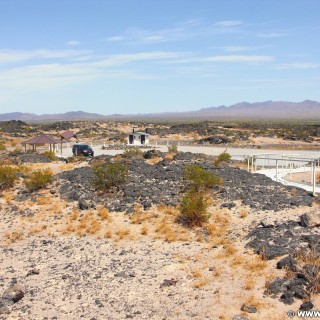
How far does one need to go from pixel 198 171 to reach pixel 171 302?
10.9 meters

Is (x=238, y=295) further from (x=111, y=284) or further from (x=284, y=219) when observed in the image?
(x=284, y=219)

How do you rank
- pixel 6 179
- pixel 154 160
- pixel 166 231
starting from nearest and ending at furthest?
pixel 166 231
pixel 6 179
pixel 154 160

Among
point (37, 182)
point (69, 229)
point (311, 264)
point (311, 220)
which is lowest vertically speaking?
point (69, 229)

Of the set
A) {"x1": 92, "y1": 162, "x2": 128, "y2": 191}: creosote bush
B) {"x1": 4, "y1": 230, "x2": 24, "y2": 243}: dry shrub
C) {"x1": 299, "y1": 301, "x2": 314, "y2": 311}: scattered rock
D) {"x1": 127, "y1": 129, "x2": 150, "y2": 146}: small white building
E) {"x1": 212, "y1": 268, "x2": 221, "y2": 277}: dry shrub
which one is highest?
{"x1": 127, "y1": 129, "x2": 150, "y2": 146}: small white building

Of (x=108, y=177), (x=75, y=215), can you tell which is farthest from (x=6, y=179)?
(x=75, y=215)

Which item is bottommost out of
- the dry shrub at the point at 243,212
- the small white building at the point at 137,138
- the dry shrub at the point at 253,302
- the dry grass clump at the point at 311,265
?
the dry shrub at the point at 253,302

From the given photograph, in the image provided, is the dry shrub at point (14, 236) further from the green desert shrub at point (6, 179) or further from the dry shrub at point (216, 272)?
the dry shrub at point (216, 272)

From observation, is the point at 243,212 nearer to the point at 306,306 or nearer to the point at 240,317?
the point at 306,306

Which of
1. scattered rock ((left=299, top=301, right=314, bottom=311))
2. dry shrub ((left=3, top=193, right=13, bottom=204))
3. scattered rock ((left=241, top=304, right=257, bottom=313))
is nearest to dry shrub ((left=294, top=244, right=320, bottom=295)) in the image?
scattered rock ((left=299, top=301, right=314, bottom=311))

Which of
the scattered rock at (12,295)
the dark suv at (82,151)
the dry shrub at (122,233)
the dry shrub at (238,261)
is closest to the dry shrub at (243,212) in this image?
the dry shrub at (238,261)

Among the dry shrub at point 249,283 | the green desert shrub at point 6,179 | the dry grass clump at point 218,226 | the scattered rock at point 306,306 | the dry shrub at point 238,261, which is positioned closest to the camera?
the scattered rock at point 306,306

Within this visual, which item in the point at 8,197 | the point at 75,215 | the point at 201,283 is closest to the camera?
the point at 201,283

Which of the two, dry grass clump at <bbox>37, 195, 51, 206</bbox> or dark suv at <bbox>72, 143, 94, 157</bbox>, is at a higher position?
dark suv at <bbox>72, 143, 94, 157</bbox>

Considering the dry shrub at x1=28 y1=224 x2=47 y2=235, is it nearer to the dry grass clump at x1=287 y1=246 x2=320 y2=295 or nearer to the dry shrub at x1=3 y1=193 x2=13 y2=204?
the dry shrub at x1=3 y1=193 x2=13 y2=204
